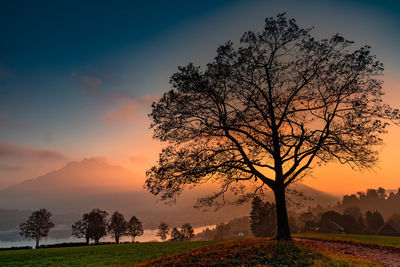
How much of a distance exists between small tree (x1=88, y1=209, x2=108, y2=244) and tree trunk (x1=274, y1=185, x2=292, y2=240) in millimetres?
79677

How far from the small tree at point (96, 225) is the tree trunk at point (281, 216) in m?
79.7

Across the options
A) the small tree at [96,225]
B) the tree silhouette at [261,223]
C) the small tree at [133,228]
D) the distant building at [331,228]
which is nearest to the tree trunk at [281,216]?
the tree silhouette at [261,223]

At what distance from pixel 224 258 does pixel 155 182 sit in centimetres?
711

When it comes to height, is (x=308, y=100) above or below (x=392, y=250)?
above

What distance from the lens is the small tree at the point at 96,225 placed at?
272ft

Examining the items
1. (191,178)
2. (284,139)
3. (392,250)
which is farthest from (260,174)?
(392,250)

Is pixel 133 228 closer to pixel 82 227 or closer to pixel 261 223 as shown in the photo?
pixel 82 227

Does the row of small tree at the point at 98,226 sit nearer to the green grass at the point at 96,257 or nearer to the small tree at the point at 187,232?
the small tree at the point at 187,232

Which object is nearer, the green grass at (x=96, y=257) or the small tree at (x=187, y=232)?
the green grass at (x=96, y=257)

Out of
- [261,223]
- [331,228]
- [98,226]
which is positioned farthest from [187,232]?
[331,228]

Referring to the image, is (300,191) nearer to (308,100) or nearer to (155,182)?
(308,100)

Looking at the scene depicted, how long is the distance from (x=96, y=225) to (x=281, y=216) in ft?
264

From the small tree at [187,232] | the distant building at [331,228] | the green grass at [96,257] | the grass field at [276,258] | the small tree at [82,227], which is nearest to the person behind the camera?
the grass field at [276,258]

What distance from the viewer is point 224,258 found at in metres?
13.5
